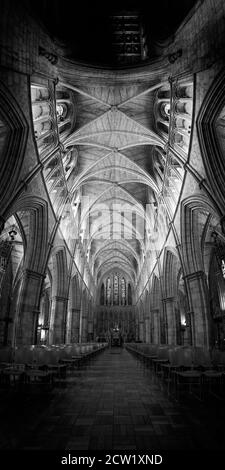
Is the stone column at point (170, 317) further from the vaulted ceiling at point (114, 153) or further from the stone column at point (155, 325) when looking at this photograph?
the vaulted ceiling at point (114, 153)

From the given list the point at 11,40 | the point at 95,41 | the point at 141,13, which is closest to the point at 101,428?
the point at 11,40

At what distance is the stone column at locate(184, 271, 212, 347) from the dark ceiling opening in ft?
43.1

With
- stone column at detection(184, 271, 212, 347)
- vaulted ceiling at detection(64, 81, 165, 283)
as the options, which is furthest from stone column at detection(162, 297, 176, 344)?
vaulted ceiling at detection(64, 81, 165, 283)

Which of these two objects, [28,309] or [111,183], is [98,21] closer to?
[111,183]

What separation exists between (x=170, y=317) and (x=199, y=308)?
7008 mm

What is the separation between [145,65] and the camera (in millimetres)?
12789

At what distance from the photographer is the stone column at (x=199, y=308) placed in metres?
14.5

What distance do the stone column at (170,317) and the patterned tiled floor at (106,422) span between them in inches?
596

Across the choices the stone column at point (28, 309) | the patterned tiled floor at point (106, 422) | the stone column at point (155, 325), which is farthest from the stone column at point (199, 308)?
the stone column at point (155, 325)

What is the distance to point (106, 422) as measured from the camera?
172 inches

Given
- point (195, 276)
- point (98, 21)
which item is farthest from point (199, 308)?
point (98, 21)

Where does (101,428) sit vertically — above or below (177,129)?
below

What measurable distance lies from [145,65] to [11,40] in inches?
266

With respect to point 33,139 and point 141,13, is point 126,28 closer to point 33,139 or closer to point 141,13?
point 141,13
